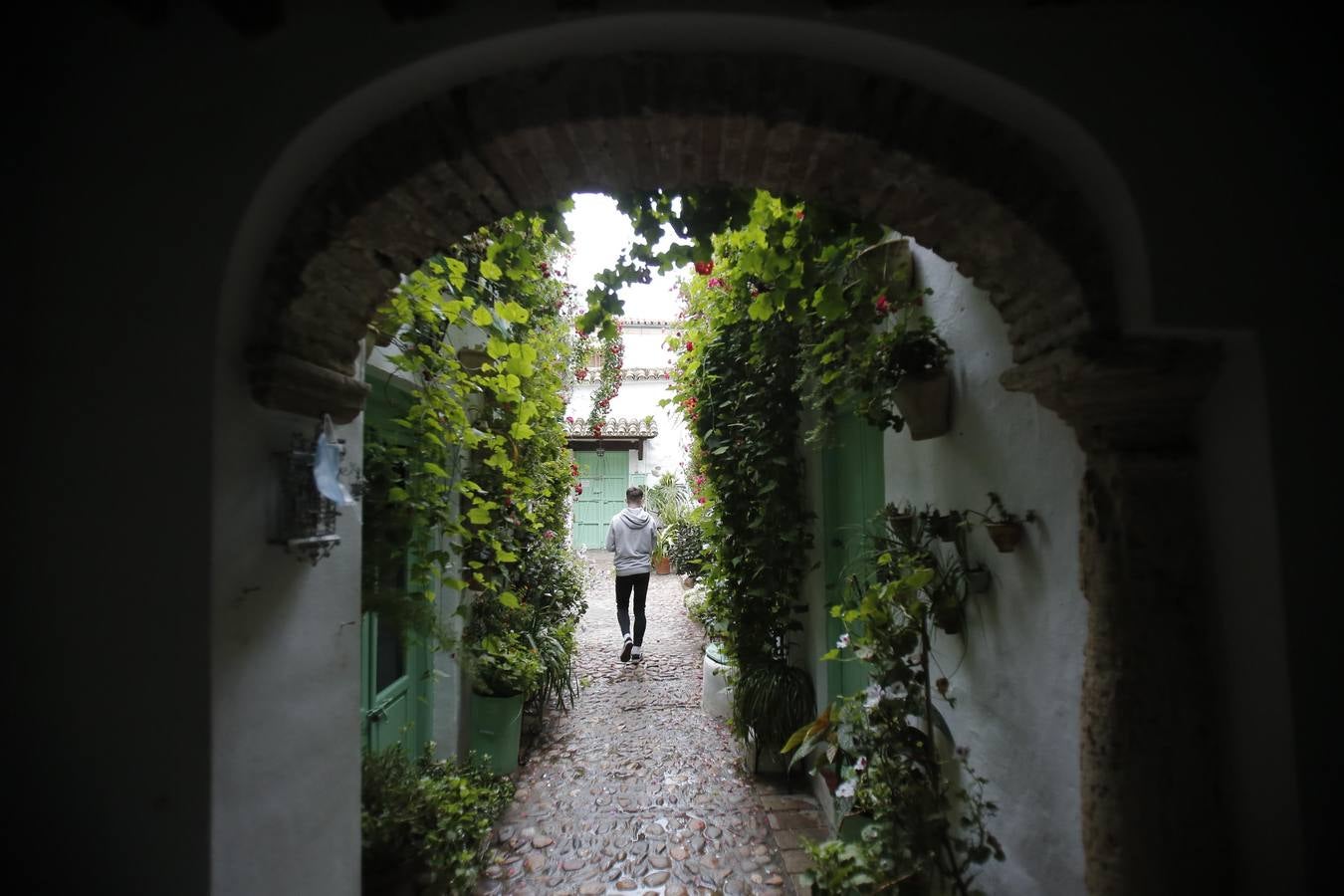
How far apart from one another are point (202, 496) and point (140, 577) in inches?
8.3

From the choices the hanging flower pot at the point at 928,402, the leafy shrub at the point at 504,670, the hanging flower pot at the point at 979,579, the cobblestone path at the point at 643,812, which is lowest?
the cobblestone path at the point at 643,812

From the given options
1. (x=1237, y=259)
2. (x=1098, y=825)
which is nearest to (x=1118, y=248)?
(x=1237, y=259)

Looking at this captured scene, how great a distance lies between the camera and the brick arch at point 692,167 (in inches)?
48.9

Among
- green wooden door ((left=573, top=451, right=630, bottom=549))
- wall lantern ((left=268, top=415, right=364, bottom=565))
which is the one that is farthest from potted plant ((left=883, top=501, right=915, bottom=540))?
green wooden door ((left=573, top=451, right=630, bottom=549))

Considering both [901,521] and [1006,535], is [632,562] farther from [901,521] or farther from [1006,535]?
[1006,535]

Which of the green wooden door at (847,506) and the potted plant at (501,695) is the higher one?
the green wooden door at (847,506)

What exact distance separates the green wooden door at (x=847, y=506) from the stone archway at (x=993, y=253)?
143cm

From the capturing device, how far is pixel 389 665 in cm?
284

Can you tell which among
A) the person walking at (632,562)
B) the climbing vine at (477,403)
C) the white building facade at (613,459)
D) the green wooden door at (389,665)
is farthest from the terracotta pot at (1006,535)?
the white building facade at (613,459)

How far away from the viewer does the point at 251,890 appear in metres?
1.28

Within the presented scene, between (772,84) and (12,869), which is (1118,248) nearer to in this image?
(772,84)

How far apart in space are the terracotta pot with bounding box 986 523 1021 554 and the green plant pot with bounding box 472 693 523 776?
9.53 feet

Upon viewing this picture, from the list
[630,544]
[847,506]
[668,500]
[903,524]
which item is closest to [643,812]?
[847,506]

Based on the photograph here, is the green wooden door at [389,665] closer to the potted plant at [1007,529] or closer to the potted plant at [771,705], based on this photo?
the potted plant at [771,705]
